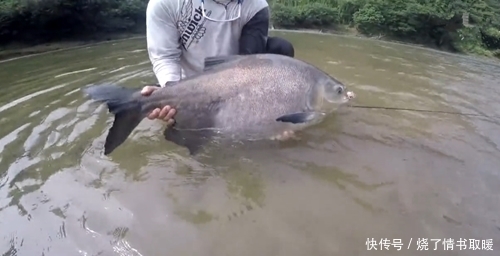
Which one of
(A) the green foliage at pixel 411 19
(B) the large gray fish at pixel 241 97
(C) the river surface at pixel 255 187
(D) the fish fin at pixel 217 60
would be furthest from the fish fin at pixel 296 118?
(A) the green foliage at pixel 411 19

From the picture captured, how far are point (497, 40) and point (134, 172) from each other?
10.8m

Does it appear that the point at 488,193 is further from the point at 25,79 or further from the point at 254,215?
the point at 25,79

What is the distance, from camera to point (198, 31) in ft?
9.31

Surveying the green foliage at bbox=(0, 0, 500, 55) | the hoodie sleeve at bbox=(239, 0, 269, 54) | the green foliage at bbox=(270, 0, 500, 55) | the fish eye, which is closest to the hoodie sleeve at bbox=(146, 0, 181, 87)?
the hoodie sleeve at bbox=(239, 0, 269, 54)

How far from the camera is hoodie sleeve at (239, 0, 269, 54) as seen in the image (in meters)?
2.86

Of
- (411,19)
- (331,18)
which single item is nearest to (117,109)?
(411,19)

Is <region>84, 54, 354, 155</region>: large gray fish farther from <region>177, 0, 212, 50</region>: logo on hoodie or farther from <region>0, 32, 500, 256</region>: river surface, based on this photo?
<region>177, 0, 212, 50</region>: logo on hoodie

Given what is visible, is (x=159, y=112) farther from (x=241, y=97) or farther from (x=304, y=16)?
(x=304, y=16)

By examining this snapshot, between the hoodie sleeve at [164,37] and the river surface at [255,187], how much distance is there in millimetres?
371

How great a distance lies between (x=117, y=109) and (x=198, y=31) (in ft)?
2.63

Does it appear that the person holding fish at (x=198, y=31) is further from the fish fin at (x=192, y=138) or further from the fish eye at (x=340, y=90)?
the fish eye at (x=340, y=90)

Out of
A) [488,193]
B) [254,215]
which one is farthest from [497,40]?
[254,215]

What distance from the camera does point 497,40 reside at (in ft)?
36.1

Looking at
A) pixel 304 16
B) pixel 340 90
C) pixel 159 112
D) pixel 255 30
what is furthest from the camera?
pixel 304 16
